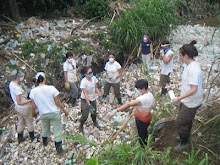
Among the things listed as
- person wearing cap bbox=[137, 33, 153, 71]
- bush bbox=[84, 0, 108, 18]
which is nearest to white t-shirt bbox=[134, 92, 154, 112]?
person wearing cap bbox=[137, 33, 153, 71]

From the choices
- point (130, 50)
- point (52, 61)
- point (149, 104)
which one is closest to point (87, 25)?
point (130, 50)

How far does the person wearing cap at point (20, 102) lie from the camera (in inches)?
152

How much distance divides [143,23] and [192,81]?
15.6 feet

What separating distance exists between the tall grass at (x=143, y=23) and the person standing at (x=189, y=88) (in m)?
4.05

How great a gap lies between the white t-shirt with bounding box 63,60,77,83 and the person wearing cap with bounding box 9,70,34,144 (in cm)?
116

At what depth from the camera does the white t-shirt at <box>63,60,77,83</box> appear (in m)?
5.11

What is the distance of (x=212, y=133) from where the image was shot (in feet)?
10.7

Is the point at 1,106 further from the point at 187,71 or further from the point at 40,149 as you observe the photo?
the point at 187,71

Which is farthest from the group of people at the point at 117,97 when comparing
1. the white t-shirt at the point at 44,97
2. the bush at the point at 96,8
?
the bush at the point at 96,8

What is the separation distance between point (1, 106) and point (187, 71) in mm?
4466

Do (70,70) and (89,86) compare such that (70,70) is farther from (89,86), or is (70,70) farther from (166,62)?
(166,62)

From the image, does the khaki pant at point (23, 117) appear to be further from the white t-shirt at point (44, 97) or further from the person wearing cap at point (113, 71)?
the person wearing cap at point (113, 71)

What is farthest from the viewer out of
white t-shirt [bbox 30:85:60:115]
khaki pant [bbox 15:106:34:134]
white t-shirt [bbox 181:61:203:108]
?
khaki pant [bbox 15:106:34:134]

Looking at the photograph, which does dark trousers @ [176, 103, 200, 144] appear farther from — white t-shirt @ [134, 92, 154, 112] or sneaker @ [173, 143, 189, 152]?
white t-shirt @ [134, 92, 154, 112]
